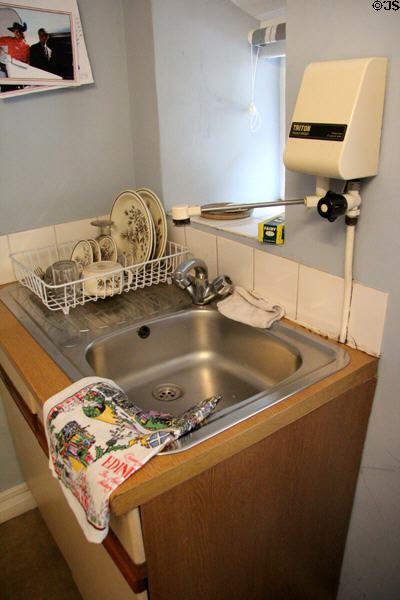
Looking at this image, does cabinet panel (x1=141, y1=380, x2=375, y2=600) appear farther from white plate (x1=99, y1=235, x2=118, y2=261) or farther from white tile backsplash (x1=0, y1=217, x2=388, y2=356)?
white plate (x1=99, y1=235, x2=118, y2=261)

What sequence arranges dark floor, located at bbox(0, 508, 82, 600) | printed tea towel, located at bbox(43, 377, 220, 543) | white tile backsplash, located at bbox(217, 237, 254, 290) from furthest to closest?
dark floor, located at bbox(0, 508, 82, 600), white tile backsplash, located at bbox(217, 237, 254, 290), printed tea towel, located at bbox(43, 377, 220, 543)

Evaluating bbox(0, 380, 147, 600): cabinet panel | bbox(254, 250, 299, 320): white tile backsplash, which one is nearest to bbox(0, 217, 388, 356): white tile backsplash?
bbox(254, 250, 299, 320): white tile backsplash

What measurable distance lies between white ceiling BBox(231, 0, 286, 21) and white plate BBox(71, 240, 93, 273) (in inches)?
33.0

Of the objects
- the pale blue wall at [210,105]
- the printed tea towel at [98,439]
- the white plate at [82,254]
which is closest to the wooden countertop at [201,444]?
the printed tea towel at [98,439]

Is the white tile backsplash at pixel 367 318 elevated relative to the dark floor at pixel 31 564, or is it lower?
elevated

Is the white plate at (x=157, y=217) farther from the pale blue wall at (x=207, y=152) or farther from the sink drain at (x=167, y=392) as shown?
the sink drain at (x=167, y=392)

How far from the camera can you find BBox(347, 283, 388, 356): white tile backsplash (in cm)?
96

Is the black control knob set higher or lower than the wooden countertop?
higher

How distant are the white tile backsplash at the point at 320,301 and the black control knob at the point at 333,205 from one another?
18 cm

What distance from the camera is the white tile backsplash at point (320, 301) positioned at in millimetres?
1047

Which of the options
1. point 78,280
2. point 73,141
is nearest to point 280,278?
point 78,280

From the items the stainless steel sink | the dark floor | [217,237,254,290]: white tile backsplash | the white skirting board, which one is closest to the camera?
the stainless steel sink

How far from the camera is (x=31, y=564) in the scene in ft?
5.19

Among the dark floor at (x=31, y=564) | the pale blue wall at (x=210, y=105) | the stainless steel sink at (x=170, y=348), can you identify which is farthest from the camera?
the dark floor at (x=31, y=564)
